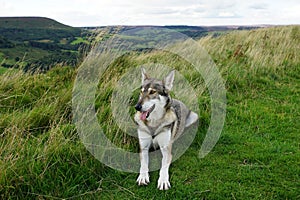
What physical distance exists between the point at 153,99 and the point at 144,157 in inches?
31.0

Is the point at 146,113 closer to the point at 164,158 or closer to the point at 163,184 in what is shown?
the point at 164,158

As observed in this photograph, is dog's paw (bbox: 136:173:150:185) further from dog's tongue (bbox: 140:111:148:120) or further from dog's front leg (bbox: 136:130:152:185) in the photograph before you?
dog's tongue (bbox: 140:111:148:120)

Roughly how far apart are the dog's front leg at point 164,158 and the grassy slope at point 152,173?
10cm

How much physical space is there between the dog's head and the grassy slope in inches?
31.9

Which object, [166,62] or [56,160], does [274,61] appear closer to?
[166,62]

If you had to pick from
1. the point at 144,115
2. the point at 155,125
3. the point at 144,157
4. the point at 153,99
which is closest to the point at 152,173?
the point at 144,157

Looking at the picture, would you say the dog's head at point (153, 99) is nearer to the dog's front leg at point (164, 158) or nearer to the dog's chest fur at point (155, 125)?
the dog's chest fur at point (155, 125)

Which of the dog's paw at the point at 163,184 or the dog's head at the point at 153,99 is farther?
the dog's head at the point at 153,99

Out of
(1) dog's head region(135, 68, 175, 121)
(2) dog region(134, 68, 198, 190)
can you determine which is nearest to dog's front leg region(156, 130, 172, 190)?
(2) dog region(134, 68, 198, 190)

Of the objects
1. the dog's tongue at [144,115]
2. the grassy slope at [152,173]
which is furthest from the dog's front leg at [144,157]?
the dog's tongue at [144,115]

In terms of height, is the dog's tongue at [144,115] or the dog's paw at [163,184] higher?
the dog's tongue at [144,115]

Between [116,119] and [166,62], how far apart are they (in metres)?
3.81

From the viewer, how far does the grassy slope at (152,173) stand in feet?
11.7

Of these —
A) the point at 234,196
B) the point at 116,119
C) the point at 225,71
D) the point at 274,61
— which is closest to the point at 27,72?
the point at 116,119
